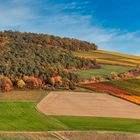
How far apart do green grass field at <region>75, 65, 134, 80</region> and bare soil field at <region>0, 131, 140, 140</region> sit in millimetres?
53955

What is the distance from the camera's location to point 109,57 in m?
176

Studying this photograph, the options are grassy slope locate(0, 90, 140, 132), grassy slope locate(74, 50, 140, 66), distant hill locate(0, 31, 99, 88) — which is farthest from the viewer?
grassy slope locate(74, 50, 140, 66)

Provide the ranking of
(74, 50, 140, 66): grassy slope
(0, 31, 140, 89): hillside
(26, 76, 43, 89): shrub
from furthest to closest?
1. (74, 50, 140, 66): grassy slope
2. (0, 31, 140, 89): hillside
3. (26, 76, 43, 89): shrub

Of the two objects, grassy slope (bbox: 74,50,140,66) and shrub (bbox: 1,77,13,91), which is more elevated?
grassy slope (bbox: 74,50,140,66)

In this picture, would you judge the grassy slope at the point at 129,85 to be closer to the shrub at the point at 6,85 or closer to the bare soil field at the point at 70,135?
the shrub at the point at 6,85

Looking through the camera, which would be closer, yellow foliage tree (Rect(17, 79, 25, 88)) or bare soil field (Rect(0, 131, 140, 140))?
bare soil field (Rect(0, 131, 140, 140))

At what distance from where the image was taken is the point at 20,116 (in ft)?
258

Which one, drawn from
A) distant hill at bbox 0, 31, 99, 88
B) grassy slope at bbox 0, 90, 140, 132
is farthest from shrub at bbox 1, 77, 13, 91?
grassy slope at bbox 0, 90, 140, 132

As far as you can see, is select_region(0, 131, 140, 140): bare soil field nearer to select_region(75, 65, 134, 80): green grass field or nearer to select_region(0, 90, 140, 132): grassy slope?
select_region(0, 90, 140, 132): grassy slope

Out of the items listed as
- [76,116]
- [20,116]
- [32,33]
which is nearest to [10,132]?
[20,116]

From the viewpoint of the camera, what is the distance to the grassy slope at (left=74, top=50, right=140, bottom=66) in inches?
6395

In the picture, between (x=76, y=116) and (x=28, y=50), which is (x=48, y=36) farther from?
(x=76, y=116)

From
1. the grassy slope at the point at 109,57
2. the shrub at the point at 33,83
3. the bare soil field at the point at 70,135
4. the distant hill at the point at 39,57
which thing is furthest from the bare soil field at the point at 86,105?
the grassy slope at the point at 109,57

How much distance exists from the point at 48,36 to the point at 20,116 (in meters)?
Result: 109
